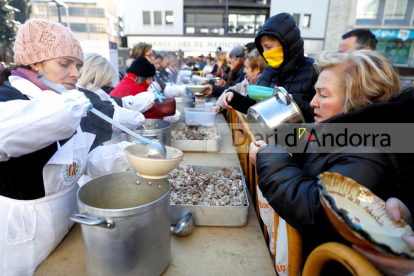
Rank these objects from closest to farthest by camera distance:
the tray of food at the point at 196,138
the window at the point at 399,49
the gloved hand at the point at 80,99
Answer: the gloved hand at the point at 80,99 → the tray of food at the point at 196,138 → the window at the point at 399,49

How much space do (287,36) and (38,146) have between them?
5.55 ft

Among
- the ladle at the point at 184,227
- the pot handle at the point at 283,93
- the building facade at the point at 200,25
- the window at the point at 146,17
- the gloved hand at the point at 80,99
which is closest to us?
the gloved hand at the point at 80,99

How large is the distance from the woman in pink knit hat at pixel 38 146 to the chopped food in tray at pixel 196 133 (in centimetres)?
128

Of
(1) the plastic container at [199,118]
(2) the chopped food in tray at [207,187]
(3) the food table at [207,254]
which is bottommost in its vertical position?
(3) the food table at [207,254]

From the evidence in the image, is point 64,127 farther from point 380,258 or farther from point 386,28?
point 386,28

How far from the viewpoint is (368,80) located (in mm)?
943

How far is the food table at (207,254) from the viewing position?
993 millimetres

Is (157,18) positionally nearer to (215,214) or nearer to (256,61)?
(256,61)

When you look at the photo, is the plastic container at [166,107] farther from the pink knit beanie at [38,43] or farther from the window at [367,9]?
the window at [367,9]

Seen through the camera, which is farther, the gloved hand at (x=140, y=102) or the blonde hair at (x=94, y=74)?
the gloved hand at (x=140, y=102)

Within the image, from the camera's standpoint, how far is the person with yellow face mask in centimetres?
178

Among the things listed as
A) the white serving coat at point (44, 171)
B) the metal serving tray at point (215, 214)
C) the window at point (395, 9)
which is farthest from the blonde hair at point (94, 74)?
the window at point (395, 9)

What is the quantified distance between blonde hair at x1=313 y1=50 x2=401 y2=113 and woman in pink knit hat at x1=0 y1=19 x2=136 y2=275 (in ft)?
3.55

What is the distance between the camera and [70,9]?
3653 centimetres
